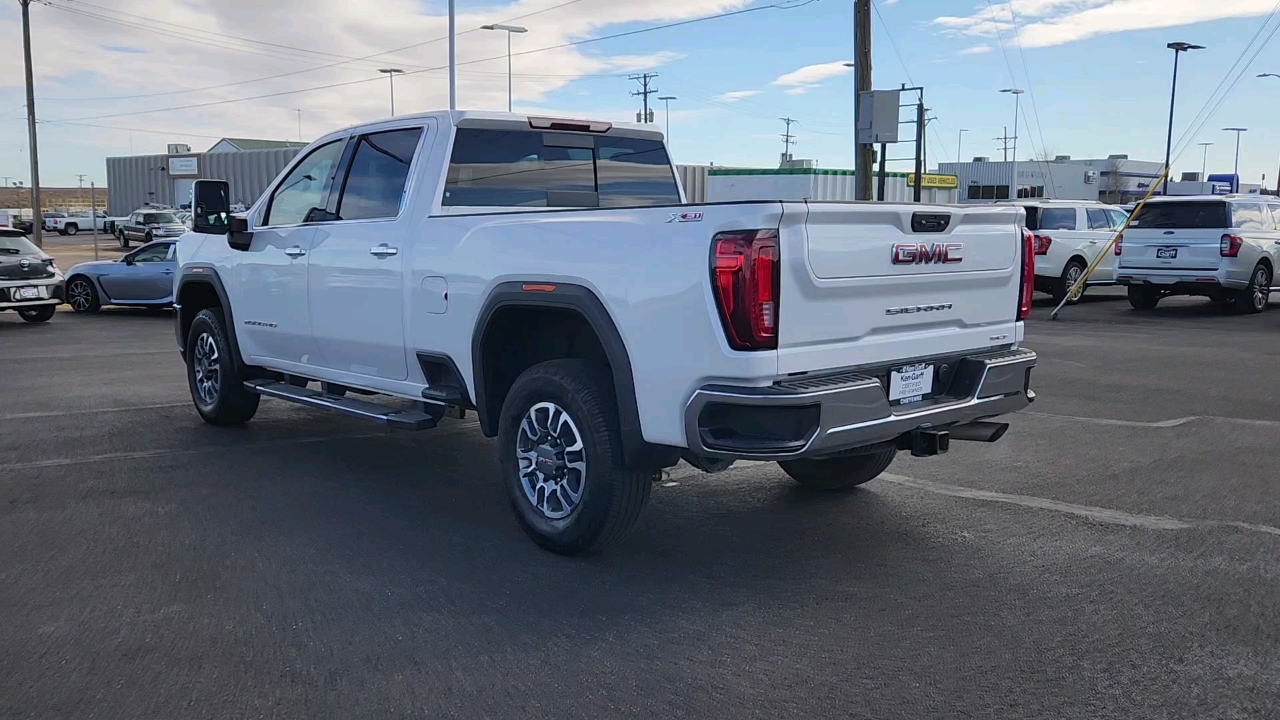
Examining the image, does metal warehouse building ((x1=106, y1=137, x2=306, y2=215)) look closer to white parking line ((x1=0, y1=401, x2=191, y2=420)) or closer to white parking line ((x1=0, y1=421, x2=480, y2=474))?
white parking line ((x1=0, y1=401, x2=191, y2=420))

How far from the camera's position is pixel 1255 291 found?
56.5 ft

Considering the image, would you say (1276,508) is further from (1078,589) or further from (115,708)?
(115,708)

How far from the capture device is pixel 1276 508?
19.4ft

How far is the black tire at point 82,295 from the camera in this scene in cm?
1834

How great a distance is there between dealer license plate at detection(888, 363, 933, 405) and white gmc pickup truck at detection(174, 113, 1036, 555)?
0.01m

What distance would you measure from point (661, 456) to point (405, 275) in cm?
203

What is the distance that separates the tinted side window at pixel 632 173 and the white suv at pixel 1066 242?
14079mm

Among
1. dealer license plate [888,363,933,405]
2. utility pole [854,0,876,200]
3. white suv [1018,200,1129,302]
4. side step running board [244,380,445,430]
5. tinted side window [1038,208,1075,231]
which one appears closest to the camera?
dealer license plate [888,363,933,405]

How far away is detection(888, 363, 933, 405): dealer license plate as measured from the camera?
15.6 feet

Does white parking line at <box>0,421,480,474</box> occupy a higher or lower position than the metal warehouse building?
lower

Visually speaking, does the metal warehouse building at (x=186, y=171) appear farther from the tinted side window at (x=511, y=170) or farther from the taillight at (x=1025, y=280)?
the taillight at (x=1025, y=280)

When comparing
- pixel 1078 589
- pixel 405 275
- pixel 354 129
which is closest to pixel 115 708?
pixel 405 275

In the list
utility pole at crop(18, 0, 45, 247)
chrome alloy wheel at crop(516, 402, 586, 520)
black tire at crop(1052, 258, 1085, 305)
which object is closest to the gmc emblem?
chrome alloy wheel at crop(516, 402, 586, 520)

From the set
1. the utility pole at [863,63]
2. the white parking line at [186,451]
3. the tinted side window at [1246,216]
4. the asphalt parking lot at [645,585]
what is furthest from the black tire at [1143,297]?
the white parking line at [186,451]
